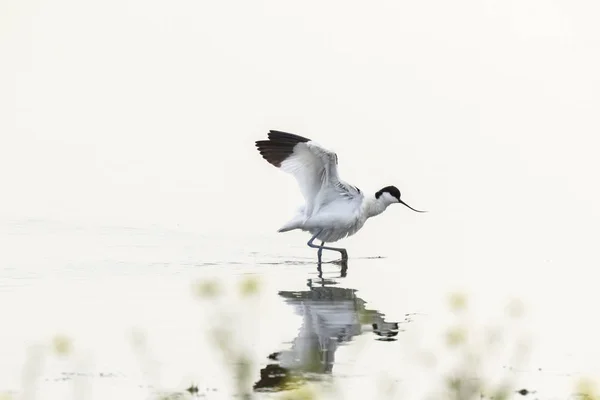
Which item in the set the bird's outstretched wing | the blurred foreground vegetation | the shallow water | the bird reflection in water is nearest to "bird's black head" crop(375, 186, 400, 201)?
the bird's outstretched wing

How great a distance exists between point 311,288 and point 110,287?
210 cm

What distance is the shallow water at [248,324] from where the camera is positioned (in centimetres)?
826

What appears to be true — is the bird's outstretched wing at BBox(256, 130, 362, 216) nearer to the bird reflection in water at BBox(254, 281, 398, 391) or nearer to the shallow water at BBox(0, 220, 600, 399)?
the shallow water at BBox(0, 220, 600, 399)

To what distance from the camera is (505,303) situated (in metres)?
13.5

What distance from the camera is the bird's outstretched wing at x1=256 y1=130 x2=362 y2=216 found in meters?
15.0

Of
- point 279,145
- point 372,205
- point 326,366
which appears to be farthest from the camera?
point 372,205

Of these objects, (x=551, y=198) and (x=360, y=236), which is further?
(x=551, y=198)

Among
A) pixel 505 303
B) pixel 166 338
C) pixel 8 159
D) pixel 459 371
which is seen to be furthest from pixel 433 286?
pixel 8 159

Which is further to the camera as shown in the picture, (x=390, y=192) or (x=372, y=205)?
(x=390, y=192)

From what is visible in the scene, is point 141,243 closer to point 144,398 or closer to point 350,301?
point 350,301

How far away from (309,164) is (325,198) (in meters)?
0.65

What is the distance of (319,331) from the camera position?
10852 millimetres

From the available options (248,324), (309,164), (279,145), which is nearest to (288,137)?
(279,145)

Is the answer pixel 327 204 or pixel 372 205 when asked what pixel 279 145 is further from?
pixel 372 205
